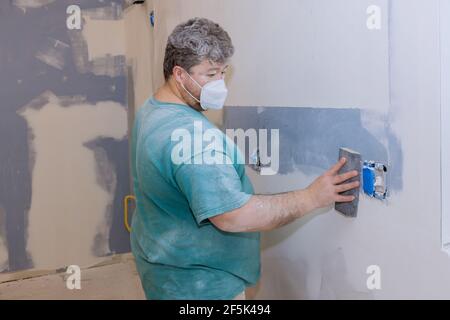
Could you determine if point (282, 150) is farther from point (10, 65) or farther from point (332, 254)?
point (10, 65)

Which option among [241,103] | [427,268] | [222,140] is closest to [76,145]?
[241,103]

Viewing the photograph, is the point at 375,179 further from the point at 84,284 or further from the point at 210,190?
the point at 84,284

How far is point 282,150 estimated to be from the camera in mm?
1910

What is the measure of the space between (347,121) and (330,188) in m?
0.21

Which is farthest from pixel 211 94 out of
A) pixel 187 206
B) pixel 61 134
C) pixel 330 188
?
pixel 61 134

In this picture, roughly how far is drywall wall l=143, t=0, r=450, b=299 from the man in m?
0.16

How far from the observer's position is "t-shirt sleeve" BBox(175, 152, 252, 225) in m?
1.36

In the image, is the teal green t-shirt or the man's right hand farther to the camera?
the man's right hand

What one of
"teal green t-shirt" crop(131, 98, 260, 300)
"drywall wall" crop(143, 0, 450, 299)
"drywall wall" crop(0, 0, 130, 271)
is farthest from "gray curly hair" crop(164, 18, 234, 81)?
"drywall wall" crop(0, 0, 130, 271)

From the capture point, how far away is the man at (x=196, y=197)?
4.53 ft

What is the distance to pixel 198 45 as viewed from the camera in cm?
153

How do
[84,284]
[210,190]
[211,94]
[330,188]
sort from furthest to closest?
1. [84,284]
2. [211,94]
3. [330,188]
4. [210,190]

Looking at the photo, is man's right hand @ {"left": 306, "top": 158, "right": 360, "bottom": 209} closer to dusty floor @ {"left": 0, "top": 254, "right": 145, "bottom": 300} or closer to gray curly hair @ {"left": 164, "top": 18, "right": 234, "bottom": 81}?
gray curly hair @ {"left": 164, "top": 18, "right": 234, "bottom": 81}

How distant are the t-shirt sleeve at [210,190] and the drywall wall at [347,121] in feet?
1.30
